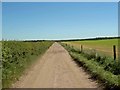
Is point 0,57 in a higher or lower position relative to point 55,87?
higher

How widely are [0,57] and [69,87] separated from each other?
422cm

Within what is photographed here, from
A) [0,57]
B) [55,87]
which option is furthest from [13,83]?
[55,87]

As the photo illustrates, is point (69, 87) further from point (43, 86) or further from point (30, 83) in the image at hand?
point (30, 83)

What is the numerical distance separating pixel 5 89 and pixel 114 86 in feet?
14.9

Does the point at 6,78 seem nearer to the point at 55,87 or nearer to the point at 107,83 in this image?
the point at 55,87

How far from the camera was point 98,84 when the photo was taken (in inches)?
502

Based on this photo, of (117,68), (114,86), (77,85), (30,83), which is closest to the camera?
(114,86)

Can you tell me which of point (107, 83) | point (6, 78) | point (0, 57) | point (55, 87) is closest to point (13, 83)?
point (6, 78)

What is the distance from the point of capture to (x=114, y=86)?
11.1 meters

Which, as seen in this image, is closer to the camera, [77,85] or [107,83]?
[107,83]

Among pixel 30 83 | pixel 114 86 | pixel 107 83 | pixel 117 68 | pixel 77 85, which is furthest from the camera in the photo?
pixel 117 68

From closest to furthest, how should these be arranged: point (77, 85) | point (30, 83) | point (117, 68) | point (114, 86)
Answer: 1. point (114, 86)
2. point (77, 85)
3. point (30, 83)
4. point (117, 68)

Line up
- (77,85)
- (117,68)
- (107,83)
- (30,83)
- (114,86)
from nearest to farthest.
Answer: (114,86) → (107,83) → (77,85) → (30,83) → (117,68)

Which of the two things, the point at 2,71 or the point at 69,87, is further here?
the point at 2,71
